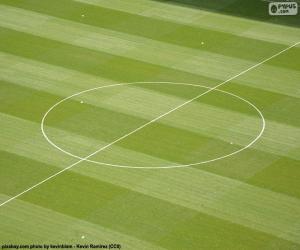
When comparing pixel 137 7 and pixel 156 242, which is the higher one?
pixel 137 7

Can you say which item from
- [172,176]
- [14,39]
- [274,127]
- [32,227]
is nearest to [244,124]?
[274,127]

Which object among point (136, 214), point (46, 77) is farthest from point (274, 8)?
point (136, 214)

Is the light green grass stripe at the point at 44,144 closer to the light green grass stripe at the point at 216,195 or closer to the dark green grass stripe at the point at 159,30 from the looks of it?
the light green grass stripe at the point at 216,195

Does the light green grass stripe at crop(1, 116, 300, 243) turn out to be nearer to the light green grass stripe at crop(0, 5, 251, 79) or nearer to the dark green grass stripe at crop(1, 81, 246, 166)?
the dark green grass stripe at crop(1, 81, 246, 166)

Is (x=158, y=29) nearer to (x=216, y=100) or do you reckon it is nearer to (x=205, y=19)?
(x=205, y=19)

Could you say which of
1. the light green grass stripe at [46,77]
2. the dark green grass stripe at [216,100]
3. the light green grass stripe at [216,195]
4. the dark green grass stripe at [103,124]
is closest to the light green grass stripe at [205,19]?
the dark green grass stripe at [216,100]

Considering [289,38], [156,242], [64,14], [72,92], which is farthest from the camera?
[64,14]

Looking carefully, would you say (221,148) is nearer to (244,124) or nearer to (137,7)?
(244,124)
